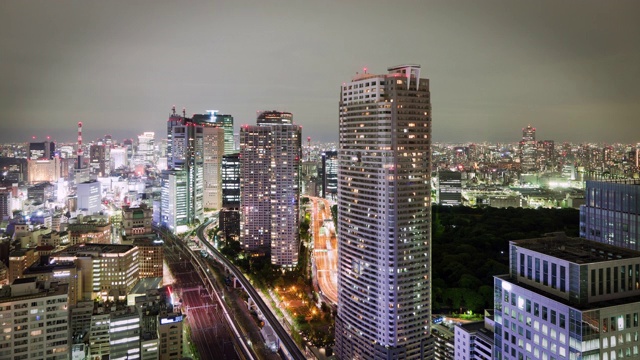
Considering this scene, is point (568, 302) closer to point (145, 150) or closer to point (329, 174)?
point (329, 174)

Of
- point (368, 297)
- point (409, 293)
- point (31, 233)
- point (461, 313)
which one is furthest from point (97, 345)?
point (31, 233)

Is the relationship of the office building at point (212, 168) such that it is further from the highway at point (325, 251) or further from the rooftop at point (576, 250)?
the rooftop at point (576, 250)

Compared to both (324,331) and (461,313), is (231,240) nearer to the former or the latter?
(324,331)

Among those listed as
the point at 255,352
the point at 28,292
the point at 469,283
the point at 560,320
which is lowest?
the point at 255,352

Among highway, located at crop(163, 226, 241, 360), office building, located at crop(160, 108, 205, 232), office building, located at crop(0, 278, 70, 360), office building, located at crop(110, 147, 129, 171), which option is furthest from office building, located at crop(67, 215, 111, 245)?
office building, located at crop(110, 147, 129, 171)

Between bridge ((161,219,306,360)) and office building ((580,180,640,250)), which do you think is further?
bridge ((161,219,306,360))

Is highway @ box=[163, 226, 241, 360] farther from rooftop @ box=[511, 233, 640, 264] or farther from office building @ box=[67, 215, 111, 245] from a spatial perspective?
rooftop @ box=[511, 233, 640, 264]

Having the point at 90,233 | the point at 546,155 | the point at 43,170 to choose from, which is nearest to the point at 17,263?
the point at 90,233
